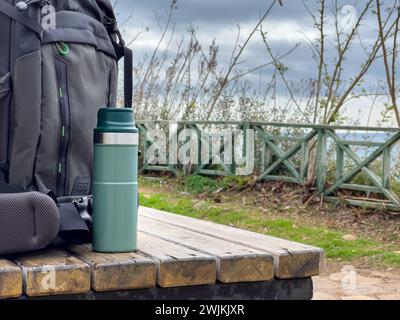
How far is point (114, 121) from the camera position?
2152 millimetres

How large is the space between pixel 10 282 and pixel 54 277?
0.38 ft

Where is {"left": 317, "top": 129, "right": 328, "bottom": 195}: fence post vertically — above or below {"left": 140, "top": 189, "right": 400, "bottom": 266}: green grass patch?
above

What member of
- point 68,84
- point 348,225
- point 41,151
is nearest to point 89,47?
point 68,84

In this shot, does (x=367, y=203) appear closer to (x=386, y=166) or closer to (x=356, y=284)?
(x=386, y=166)

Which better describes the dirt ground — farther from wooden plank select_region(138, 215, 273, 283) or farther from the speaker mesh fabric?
the speaker mesh fabric

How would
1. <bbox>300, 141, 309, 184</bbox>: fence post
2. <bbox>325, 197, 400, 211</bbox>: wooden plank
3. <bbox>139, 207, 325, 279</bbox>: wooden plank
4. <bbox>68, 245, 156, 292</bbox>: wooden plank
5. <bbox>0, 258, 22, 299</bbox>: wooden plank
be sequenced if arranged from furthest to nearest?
1. <bbox>300, 141, 309, 184</bbox>: fence post
2. <bbox>325, 197, 400, 211</bbox>: wooden plank
3. <bbox>139, 207, 325, 279</bbox>: wooden plank
4. <bbox>68, 245, 156, 292</bbox>: wooden plank
5. <bbox>0, 258, 22, 299</bbox>: wooden plank

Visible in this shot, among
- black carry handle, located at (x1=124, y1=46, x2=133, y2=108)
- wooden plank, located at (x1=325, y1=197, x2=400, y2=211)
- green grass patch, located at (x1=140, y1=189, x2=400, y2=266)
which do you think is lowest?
green grass patch, located at (x1=140, y1=189, x2=400, y2=266)

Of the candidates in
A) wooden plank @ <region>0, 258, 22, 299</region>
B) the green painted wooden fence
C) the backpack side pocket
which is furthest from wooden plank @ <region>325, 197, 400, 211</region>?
wooden plank @ <region>0, 258, 22, 299</region>

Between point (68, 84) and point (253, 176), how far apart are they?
6.51 metres

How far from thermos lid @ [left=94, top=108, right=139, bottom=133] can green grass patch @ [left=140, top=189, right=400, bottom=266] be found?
152 inches

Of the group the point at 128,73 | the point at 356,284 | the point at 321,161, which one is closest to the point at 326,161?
the point at 321,161

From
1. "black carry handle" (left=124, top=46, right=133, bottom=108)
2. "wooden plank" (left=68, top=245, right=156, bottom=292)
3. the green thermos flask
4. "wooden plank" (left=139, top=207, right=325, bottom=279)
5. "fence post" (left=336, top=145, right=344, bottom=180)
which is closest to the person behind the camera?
"wooden plank" (left=68, top=245, right=156, bottom=292)

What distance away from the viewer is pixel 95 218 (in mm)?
2160

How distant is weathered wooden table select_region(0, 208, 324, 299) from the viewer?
76.4 inches
